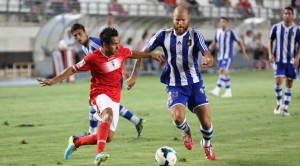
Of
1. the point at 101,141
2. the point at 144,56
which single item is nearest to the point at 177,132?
the point at 144,56

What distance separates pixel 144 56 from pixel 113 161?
1608 mm

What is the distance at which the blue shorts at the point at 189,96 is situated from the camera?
40.9 ft

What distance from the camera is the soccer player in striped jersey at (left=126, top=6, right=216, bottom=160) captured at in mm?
12359

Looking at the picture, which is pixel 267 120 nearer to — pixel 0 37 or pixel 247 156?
pixel 247 156

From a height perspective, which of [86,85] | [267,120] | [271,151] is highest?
[271,151]

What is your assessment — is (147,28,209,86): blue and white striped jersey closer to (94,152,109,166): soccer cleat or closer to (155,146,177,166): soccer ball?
(155,146,177,166): soccer ball

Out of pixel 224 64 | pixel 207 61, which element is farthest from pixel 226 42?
pixel 207 61

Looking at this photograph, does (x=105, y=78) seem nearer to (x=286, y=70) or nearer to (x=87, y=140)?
(x=87, y=140)

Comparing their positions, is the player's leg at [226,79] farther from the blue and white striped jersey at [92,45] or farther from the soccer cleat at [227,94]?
the blue and white striped jersey at [92,45]

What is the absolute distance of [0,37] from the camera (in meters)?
39.1

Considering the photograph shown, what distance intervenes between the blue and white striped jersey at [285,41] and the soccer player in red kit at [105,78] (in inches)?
318

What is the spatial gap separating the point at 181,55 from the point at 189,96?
609mm

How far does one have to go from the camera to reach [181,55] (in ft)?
41.1

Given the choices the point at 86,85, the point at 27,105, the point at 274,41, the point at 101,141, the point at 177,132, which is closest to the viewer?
the point at 101,141
